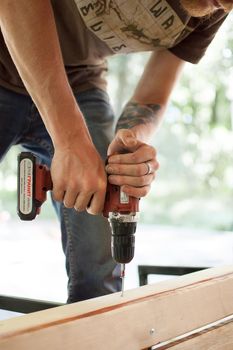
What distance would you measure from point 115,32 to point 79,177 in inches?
21.4

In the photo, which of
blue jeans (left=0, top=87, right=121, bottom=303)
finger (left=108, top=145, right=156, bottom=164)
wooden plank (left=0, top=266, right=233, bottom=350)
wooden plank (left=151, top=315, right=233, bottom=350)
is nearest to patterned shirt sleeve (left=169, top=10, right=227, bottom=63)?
blue jeans (left=0, top=87, right=121, bottom=303)

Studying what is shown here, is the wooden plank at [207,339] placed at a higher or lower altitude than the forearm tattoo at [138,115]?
lower

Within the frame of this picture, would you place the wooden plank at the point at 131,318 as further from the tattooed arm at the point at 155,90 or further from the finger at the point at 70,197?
the tattooed arm at the point at 155,90

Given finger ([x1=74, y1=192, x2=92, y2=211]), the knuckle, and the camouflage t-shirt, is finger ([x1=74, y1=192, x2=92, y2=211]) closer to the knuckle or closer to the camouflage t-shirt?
the knuckle

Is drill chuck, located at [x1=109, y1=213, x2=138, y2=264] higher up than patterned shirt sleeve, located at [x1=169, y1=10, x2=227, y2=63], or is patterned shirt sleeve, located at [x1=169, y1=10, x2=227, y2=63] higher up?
patterned shirt sleeve, located at [x1=169, y1=10, x2=227, y2=63]

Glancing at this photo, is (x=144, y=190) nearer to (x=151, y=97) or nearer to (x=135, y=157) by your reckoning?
(x=135, y=157)

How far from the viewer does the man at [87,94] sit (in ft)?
3.44

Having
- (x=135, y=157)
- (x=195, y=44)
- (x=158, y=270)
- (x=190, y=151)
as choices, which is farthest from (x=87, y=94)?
(x=190, y=151)

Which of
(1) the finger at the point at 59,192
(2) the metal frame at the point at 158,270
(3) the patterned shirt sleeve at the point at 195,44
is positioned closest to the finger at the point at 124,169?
(1) the finger at the point at 59,192

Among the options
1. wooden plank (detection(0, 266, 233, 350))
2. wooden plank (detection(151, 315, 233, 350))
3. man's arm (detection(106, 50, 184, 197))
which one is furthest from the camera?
man's arm (detection(106, 50, 184, 197))

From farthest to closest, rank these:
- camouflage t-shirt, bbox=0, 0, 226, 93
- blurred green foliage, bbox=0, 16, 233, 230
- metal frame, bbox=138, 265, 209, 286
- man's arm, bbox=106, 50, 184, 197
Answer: blurred green foliage, bbox=0, 16, 233, 230, metal frame, bbox=138, 265, 209, 286, man's arm, bbox=106, 50, 184, 197, camouflage t-shirt, bbox=0, 0, 226, 93

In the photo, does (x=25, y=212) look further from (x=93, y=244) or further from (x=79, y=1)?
(x=79, y=1)

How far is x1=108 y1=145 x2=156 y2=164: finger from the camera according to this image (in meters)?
1.07

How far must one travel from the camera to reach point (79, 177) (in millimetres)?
1021
